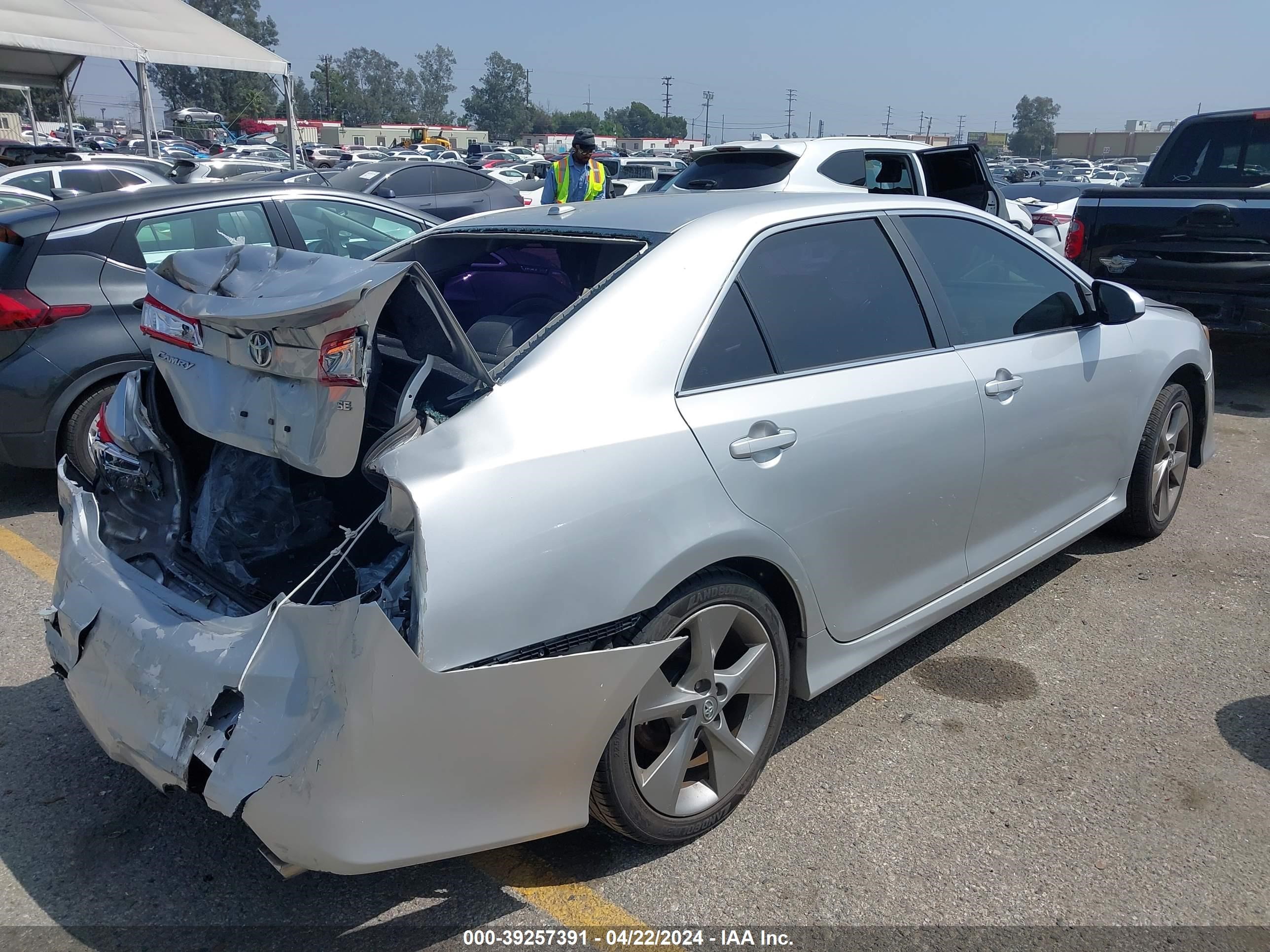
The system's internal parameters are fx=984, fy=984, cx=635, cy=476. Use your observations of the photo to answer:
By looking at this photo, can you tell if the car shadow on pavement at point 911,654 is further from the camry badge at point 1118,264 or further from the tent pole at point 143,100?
the tent pole at point 143,100

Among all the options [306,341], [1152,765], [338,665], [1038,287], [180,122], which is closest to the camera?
[338,665]

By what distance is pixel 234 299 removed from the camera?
7.69 feet

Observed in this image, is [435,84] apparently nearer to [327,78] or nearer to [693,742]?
[327,78]

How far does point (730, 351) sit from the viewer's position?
269 centimetres

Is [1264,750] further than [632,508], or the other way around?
[1264,750]

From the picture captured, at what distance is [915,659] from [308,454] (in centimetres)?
241

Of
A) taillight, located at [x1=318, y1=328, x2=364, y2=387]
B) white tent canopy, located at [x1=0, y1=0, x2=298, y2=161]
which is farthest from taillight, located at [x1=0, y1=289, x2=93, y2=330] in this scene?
white tent canopy, located at [x1=0, y1=0, x2=298, y2=161]

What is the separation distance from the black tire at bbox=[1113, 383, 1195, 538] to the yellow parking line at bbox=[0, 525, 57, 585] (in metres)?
4.78

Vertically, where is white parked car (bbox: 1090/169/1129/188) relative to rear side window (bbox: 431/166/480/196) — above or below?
below

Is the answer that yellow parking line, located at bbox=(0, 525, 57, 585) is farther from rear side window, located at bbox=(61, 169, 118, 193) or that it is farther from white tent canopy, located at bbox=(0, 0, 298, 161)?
white tent canopy, located at bbox=(0, 0, 298, 161)

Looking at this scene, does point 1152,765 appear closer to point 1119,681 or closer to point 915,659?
point 1119,681

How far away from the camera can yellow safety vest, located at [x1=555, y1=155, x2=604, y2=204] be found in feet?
29.4

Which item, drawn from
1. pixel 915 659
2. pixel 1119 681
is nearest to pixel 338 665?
pixel 915 659

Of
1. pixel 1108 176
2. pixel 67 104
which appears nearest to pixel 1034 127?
pixel 1108 176
